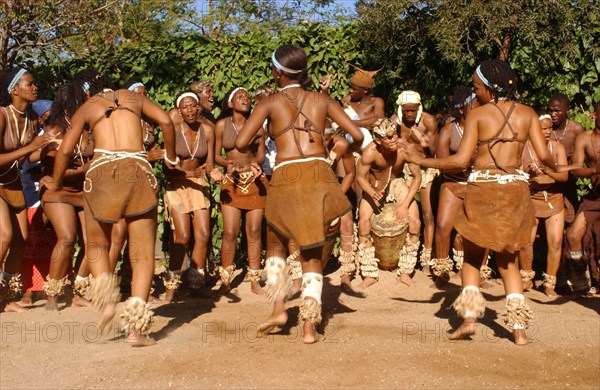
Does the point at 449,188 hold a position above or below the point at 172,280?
above

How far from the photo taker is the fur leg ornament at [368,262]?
9.12 meters

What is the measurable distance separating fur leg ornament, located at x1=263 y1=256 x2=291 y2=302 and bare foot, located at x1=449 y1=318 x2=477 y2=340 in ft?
4.76

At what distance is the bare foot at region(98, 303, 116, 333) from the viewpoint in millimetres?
6375

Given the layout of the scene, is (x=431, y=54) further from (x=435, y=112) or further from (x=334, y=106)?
(x=334, y=106)

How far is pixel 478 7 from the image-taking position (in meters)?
8.77

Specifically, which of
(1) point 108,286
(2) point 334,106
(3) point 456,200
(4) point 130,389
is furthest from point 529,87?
(4) point 130,389

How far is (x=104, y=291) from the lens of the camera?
20.9ft

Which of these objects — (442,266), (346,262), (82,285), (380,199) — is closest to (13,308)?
(82,285)

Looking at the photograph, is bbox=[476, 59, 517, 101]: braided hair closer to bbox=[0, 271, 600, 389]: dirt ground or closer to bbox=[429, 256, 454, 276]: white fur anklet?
bbox=[0, 271, 600, 389]: dirt ground

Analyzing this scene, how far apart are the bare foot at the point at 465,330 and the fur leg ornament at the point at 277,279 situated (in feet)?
4.76

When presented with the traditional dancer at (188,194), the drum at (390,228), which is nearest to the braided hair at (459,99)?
the drum at (390,228)

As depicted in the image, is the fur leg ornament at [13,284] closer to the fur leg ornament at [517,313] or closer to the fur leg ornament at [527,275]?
the fur leg ornament at [517,313]

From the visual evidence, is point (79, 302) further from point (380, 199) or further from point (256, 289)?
point (380, 199)

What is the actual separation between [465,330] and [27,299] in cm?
487
